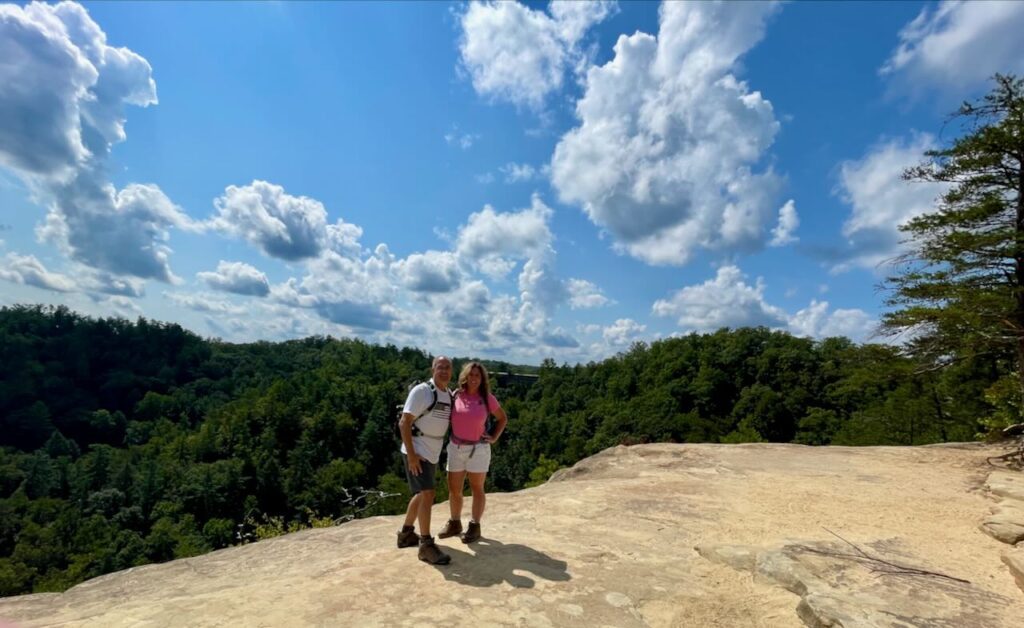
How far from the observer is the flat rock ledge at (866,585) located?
3.40 meters

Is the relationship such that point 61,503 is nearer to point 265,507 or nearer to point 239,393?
point 265,507

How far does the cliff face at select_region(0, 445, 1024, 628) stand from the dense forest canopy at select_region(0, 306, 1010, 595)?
7.32 meters

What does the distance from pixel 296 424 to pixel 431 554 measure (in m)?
99.9

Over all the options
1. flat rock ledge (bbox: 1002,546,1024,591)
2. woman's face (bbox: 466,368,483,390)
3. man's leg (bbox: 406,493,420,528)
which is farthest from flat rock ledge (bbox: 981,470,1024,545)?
man's leg (bbox: 406,493,420,528)

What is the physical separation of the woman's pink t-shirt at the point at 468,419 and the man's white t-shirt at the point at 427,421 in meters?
0.16

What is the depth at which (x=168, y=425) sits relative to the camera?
9856 cm

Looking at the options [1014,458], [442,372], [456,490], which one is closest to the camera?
[442,372]

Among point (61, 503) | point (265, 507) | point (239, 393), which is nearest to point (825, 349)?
point (265, 507)

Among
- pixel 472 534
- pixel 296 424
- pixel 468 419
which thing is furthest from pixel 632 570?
pixel 296 424

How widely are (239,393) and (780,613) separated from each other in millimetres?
141584

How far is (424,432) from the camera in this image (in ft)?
15.1

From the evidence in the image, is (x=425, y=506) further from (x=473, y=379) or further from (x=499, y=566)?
(x=473, y=379)

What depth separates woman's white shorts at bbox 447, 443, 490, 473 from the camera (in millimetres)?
4887

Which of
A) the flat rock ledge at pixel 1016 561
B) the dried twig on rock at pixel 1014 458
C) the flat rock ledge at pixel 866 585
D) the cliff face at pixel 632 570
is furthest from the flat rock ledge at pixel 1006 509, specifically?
the flat rock ledge at pixel 866 585
